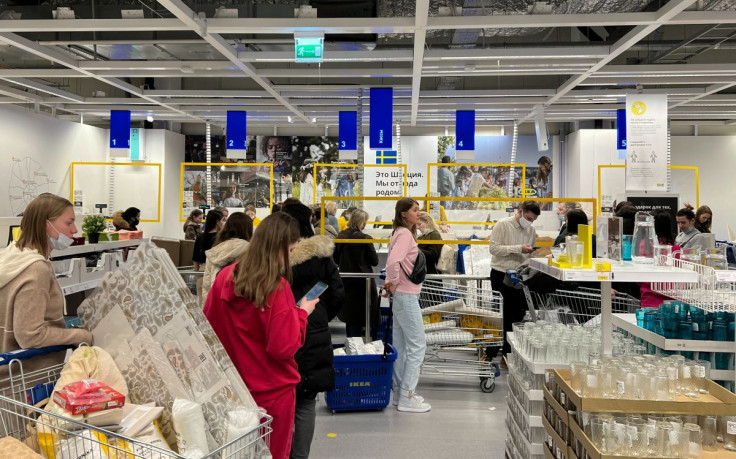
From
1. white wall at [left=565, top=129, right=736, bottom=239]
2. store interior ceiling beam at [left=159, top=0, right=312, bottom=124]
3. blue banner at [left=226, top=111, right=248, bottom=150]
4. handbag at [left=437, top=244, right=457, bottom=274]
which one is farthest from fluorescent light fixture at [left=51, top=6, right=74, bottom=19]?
white wall at [left=565, top=129, right=736, bottom=239]

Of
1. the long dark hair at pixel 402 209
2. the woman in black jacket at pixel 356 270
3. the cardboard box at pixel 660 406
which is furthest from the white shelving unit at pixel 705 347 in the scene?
the woman in black jacket at pixel 356 270

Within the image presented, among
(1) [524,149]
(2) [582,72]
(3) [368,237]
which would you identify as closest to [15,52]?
(3) [368,237]

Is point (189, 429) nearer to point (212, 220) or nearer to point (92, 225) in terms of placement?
point (212, 220)

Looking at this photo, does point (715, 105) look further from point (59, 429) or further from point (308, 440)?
point (59, 429)

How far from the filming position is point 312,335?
356 cm

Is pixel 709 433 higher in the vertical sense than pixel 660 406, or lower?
lower

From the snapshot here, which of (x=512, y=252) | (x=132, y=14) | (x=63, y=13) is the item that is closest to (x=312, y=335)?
(x=512, y=252)

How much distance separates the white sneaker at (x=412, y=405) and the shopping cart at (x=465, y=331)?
732 mm

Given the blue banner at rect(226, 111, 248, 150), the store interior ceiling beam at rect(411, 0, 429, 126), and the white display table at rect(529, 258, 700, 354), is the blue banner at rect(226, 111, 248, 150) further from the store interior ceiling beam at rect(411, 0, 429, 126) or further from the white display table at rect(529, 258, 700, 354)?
the white display table at rect(529, 258, 700, 354)

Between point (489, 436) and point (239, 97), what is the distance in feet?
31.2

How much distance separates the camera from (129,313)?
224cm

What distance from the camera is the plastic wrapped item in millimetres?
1948

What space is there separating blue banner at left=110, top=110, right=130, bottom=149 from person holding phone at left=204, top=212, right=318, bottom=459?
39.4 ft

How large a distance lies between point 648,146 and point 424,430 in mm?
6427
